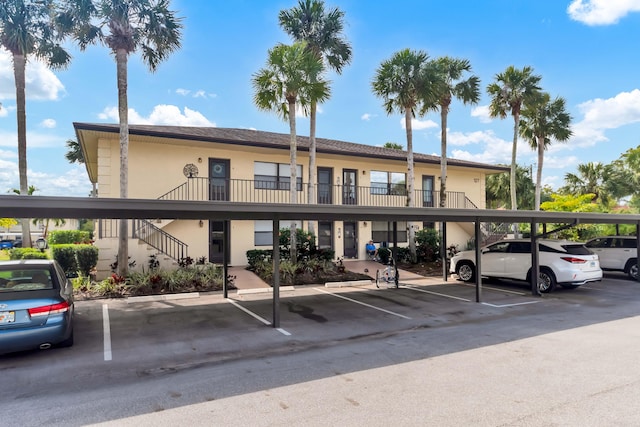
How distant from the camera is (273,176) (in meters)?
16.9

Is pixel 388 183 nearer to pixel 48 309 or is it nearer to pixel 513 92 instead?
pixel 513 92

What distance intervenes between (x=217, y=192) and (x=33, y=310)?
34.0 ft

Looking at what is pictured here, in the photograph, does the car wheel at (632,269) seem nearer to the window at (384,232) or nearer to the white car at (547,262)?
the white car at (547,262)

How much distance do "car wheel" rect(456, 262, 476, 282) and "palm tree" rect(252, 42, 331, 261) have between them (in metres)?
6.15

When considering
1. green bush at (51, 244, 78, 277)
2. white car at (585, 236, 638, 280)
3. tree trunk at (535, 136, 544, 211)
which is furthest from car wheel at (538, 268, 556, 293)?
green bush at (51, 244, 78, 277)

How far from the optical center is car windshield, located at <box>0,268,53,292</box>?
19.2 ft

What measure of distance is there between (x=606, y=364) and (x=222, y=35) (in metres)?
13.2

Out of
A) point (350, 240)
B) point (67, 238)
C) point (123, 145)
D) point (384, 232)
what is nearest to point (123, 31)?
point (123, 145)

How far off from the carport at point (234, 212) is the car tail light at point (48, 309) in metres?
1.44

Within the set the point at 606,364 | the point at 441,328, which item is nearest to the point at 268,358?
the point at 441,328

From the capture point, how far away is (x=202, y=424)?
12.2 ft

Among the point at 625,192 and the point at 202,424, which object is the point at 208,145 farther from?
the point at 625,192

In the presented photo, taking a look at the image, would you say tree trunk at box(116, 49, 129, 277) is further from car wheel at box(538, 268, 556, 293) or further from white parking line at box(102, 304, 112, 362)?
car wheel at box(538, 268, 556, 293)

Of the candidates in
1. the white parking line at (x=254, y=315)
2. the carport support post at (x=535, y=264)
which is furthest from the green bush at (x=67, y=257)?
the carport support post at (x=535, y=264)
